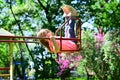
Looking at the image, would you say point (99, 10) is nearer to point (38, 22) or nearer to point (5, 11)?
point (38, 22)

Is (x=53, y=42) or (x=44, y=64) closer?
(x=53, y=42)

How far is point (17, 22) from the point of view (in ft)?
99.8

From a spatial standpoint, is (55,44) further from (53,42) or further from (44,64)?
(44,64)

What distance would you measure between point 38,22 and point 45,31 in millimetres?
22338

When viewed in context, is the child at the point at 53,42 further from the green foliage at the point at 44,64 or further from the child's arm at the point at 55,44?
the green foliage at the point at 44,64

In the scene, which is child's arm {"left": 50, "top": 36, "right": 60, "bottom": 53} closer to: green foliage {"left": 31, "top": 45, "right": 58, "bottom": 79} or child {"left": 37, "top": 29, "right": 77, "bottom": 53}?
child {"left": 37, "top": 29, "right": 77, "bottom": 53}

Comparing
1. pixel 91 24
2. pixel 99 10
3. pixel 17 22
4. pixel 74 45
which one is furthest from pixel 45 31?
pixel 17 22

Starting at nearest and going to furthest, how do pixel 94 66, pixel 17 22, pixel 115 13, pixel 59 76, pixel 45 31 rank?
1. pixel 45 31
2. pixel 94 66
3. pixel 115 13
4. pixel 59 76
5. pixel 17 22

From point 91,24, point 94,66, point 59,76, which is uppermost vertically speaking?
point 91,24

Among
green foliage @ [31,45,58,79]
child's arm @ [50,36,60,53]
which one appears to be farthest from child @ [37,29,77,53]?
green foliage @ [31,45,58,79]

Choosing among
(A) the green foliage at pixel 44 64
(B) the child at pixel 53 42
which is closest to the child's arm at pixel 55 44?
(B) the child at pixel 53 42

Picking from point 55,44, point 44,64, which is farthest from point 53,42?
point 44,64

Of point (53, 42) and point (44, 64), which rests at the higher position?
point (53, 42)

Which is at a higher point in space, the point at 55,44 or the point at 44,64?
the point at 55,44
